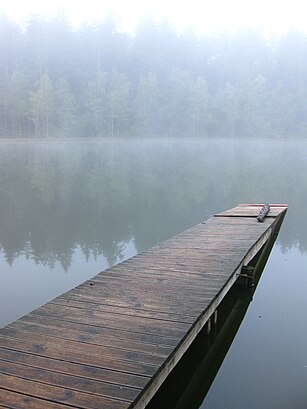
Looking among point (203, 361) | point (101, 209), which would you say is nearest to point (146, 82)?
point (101, 209)

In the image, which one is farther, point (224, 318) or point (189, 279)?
point (224, 318)

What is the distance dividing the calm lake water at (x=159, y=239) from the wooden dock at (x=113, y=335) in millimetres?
703

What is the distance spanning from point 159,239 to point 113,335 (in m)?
6.29

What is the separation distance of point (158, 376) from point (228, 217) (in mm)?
6560

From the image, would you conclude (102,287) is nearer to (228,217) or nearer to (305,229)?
(228,217)

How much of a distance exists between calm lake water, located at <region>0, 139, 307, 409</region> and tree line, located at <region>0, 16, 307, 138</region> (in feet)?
116

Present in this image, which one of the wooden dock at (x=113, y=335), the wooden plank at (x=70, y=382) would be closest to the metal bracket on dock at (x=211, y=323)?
the wooden dock at (x=113, y=335)

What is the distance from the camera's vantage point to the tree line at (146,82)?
56.5m

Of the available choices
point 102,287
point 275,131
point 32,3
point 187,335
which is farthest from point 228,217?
point 32,3

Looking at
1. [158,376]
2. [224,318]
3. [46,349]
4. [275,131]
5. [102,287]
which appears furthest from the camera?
[275,131]

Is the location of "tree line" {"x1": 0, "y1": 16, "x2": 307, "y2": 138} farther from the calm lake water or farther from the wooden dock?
the wooden dock

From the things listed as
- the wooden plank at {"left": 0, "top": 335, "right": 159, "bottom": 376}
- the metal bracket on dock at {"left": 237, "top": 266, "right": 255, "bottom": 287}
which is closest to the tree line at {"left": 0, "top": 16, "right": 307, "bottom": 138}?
the metal bracket on dock at {"left": 237, "top": 266, "right": 255, "bottom": 287}

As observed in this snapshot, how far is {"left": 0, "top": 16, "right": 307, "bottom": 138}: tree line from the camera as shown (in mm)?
56531

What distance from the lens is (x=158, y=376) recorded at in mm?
2742
